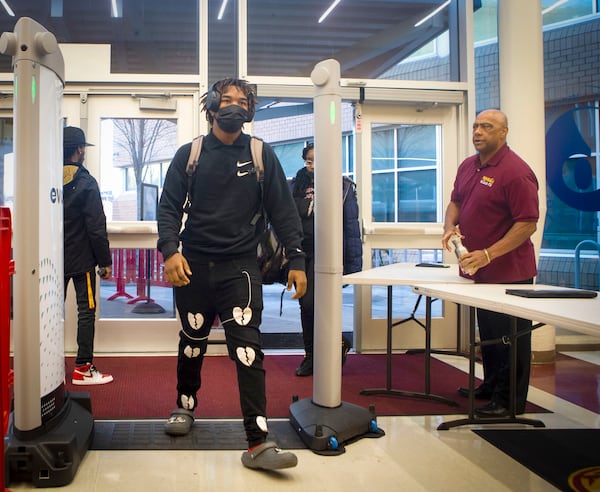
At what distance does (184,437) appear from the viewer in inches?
94.4

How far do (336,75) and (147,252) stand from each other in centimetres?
260

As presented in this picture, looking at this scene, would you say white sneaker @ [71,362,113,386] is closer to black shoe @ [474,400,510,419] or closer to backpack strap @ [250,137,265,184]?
backpack strap @ [250,137,265,184]

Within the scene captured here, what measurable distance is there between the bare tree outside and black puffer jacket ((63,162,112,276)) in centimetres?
104

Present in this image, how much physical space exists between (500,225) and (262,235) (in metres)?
1.25

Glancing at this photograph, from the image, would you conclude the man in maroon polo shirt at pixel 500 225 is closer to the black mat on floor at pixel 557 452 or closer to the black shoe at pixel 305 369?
the black mat on floor at pixel 557 452

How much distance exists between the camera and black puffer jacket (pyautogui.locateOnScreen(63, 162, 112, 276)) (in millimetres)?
3285

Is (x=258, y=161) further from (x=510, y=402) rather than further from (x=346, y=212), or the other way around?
(x=510, y=402)

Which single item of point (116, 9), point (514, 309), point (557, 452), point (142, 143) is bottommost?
point (557, 452)

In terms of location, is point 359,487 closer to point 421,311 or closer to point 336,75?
point 336,75

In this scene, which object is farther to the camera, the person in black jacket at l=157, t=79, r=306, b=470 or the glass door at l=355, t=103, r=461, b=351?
the glass door at l=355, t=103, r=461, b=351

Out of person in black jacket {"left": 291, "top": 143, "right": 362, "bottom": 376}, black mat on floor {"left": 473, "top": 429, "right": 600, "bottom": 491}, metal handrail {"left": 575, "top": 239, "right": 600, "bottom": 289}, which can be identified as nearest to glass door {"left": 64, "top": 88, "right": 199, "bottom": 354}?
person in black jacket {"left": 291, "top": 143, "right": 362, "bottom": 376}

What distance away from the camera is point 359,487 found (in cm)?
196

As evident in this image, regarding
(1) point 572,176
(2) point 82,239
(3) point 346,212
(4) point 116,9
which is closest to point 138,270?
(2) point 82,239

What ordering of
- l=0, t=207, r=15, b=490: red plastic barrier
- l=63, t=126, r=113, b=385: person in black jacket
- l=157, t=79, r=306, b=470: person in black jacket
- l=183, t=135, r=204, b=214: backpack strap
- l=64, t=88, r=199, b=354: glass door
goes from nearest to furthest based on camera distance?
l=0, t=207, r=15, b=490: red plastic barrier
l=157, t=79, r=306, b=470: person in black jacket
l=183, t=135, r=204, b=214: backpack strap
l=63, t=126, r=113, b=385: person in black jacket
l=64, t=88, r=199, b=354: glass door
